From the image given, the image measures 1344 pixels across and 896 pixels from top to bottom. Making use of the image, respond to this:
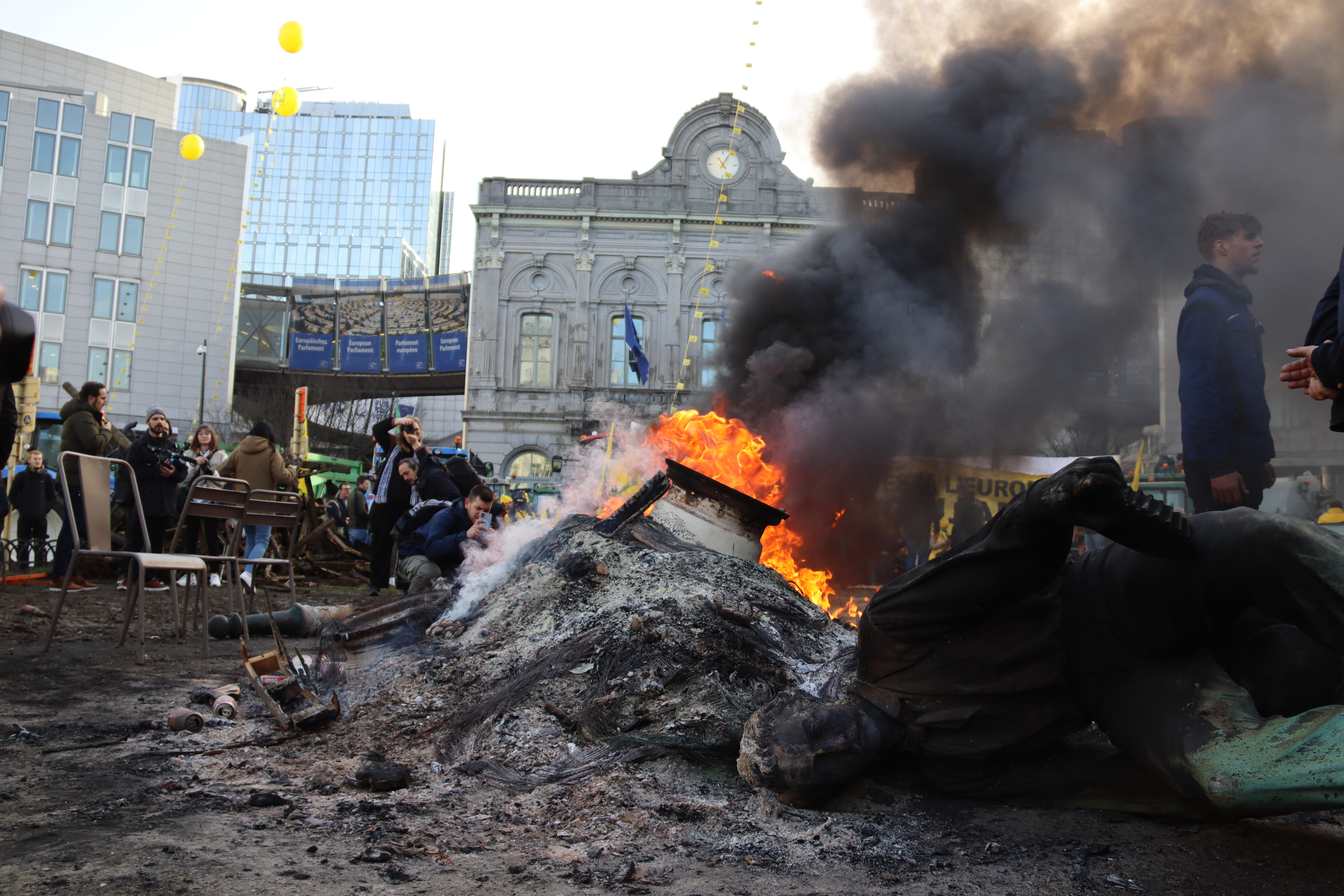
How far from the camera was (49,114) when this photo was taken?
29.5 meters

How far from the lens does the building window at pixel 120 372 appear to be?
29891 millimetres

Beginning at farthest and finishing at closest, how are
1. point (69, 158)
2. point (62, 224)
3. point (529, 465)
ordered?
point (69, 158) → point (62, 224) → point (529, 465)

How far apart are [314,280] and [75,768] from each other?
125 feet

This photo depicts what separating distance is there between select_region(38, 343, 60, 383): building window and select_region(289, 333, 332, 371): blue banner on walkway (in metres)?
7.34

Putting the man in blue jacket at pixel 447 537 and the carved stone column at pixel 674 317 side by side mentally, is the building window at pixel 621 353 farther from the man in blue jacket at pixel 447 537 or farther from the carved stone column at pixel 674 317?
the man in blue jacket at pixel 447 537

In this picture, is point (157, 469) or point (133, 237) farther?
point (133, 237)

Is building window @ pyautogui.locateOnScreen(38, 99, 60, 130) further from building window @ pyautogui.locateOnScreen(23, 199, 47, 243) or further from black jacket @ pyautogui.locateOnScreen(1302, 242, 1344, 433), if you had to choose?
black jacket @ pyautogui.locateOnScreen(1302, 242, 1344, 433)

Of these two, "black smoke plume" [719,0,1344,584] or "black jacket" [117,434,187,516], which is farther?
"black jacket" [117,434,187,516]

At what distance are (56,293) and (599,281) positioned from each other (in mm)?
19135

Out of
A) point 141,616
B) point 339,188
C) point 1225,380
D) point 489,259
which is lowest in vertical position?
point 141,616

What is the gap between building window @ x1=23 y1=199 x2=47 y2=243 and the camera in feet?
95.3

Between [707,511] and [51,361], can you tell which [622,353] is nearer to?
[51,361]

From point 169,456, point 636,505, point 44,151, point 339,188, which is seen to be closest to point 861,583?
point 636,505

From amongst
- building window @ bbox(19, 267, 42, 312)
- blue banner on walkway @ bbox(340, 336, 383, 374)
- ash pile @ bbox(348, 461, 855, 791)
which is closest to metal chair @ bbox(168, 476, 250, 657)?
ash pile @ bbox(348, 461, 855, 791)
